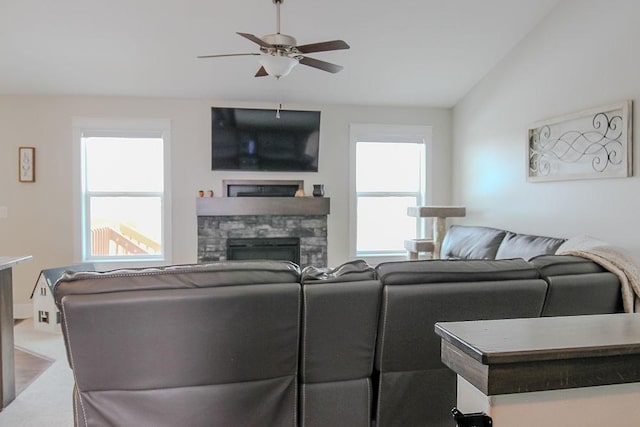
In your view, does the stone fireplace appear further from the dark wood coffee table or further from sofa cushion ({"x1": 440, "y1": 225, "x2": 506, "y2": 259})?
the dark wood coffee table

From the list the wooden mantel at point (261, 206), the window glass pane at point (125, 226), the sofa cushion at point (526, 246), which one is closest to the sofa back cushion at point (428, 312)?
the sofa cushion at point (526, 246)

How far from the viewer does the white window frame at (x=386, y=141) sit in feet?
17.2

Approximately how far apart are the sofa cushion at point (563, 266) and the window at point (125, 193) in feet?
13.5

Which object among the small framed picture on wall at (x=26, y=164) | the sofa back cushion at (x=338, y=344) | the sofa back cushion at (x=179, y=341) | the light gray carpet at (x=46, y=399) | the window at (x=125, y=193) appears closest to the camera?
the sofa back cushion at (x=179, y=341)

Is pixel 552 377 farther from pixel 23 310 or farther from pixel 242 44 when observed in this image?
pixel 23 310

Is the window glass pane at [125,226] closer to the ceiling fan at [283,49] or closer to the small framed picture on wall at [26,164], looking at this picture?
the small framed picture on wall at [26,164]

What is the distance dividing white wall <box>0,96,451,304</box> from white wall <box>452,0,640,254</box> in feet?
5.29

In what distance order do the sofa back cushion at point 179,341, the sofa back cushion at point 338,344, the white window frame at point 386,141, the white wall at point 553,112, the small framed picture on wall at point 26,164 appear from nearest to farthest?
1. the sofa back cushion at point 179,341
2. the sofa back cushion at point 338,344
3. the white wall at point 553,112
4. the small framed picture on wall at point 26,164
5. the white window frame at point 386,141

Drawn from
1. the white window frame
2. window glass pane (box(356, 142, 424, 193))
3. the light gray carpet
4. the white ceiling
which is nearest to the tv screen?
the white ceiling

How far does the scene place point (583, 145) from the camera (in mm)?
3309

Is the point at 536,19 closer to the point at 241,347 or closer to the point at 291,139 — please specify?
the point at 291,139

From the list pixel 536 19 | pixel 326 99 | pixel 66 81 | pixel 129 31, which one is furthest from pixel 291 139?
pixel 536 19

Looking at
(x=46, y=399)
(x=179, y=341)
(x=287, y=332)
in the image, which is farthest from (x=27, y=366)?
(x=287, y=332)

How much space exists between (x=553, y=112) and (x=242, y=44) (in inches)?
115
